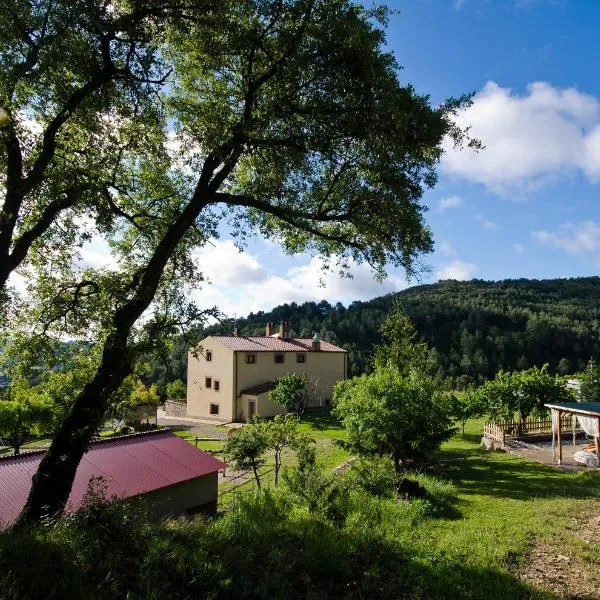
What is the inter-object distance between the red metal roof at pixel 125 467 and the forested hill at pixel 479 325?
49986 mm

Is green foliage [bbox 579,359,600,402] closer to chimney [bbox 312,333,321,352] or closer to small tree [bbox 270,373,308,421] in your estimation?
small tree [bbox 270,373,308,421]

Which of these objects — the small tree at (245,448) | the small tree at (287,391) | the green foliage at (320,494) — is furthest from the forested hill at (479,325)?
the green foliage at (320,494)

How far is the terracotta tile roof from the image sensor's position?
4266 cm

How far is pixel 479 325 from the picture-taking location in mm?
94625

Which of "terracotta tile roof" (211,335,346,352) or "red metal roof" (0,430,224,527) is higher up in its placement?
"terracotta tile roof" (211,335,346,352)

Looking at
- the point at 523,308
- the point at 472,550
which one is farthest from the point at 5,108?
the point at 523,308

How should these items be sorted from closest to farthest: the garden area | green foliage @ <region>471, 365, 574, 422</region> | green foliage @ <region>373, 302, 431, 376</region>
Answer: the garden area
green foliage @ <region>471, 365, 574, 422</region>
green foliage @ <region>373, 302, 431, 376</region>

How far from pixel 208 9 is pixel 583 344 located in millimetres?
97891

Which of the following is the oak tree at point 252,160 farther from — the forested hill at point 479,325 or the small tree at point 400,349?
the forested hill at point 479,325

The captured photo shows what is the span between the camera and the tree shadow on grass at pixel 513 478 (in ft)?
44.0

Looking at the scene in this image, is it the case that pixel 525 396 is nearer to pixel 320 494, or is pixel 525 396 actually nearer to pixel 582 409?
pixel 582 409

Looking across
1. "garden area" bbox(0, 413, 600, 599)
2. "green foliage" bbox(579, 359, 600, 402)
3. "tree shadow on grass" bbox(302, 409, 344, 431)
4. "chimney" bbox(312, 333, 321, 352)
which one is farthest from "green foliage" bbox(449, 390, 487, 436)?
"chimney" bbox(312, 333, 321, 352)

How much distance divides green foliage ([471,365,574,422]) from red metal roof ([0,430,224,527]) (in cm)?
1755

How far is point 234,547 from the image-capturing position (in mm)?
5750
